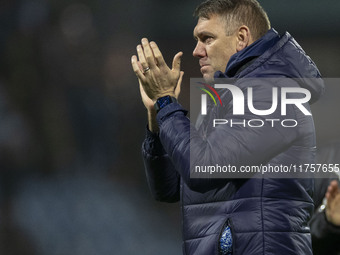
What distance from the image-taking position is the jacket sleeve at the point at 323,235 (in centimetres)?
172

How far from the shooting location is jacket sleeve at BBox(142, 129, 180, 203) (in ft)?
6.70

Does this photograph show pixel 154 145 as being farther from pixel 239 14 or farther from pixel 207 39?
pixel 239 14

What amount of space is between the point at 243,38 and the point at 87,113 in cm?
248

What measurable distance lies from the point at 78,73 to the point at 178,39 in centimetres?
78

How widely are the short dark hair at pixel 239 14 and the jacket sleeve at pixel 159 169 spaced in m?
0.46

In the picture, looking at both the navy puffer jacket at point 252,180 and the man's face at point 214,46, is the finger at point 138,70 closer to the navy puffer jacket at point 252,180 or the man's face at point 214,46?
the navy puffer jacket at point 252,180

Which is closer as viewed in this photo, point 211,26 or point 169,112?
point 169,112

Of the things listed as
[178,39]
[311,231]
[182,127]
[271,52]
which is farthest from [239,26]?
[178,39]

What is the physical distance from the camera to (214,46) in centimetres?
191

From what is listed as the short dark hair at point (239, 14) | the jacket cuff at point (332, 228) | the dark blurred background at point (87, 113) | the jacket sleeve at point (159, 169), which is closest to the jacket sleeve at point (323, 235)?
the jacket cuff at point (332, 228)

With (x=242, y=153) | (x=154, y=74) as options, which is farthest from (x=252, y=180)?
(x=154, y=74)

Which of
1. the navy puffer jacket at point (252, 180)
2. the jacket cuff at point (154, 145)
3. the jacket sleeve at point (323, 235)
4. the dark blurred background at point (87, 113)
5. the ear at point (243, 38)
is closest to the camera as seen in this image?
the navy puffer jacket at point (252, 180)

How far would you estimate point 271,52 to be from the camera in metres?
1.76

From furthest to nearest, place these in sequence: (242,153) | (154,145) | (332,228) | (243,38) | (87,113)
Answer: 1. (87,113)
2. (154,145)
3. (243,38)
4. (332,228)
5. (242,153)
